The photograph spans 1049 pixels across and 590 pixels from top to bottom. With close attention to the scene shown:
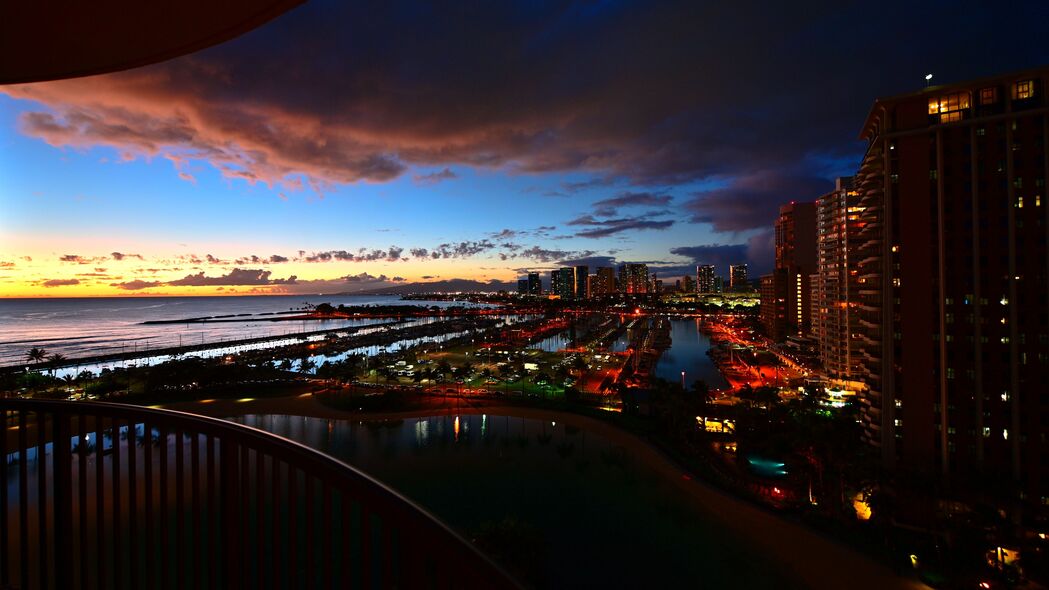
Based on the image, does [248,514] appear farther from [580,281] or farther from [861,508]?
[580,281]

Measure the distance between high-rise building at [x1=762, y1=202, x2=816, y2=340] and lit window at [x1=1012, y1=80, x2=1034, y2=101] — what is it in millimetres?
26644

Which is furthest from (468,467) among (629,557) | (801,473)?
(801,473)

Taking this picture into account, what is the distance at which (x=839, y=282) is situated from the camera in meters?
20.5

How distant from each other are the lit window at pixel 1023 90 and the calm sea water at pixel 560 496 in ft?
33.7

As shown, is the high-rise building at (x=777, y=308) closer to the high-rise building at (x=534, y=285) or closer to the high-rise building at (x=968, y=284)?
the high-rise building at (x=968, y=284)

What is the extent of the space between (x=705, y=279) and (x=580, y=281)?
34740 mm

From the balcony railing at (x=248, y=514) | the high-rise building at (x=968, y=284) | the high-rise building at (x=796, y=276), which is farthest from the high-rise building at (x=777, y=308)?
the balcony railing at (x=248, y=514)

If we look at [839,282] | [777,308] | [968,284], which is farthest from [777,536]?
[777,308]

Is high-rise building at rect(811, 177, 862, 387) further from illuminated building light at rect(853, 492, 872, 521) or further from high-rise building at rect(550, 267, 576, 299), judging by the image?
high-rise building at rect(550, 267, 576, 299)

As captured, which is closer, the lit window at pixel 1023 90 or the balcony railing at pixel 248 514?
the balcony railing at pixel 248 514

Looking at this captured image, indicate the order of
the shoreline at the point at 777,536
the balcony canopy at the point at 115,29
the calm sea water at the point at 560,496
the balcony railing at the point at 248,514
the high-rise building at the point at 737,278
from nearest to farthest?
the balcony railing at the point at 248,514
the balcony canopy at the point at 115,29
the shoreline at the point at 777,536
the calm sea water at the point at 560,496
the high-rise building at the point at 737,278

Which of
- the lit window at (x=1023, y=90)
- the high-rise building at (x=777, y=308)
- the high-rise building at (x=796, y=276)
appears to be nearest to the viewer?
the lit window at (x=1023, y=90)

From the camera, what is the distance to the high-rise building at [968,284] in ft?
28.7

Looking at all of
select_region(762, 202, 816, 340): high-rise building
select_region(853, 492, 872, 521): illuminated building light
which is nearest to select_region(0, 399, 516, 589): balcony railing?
select_region(853, 492, 872, 521): illuminated building light
